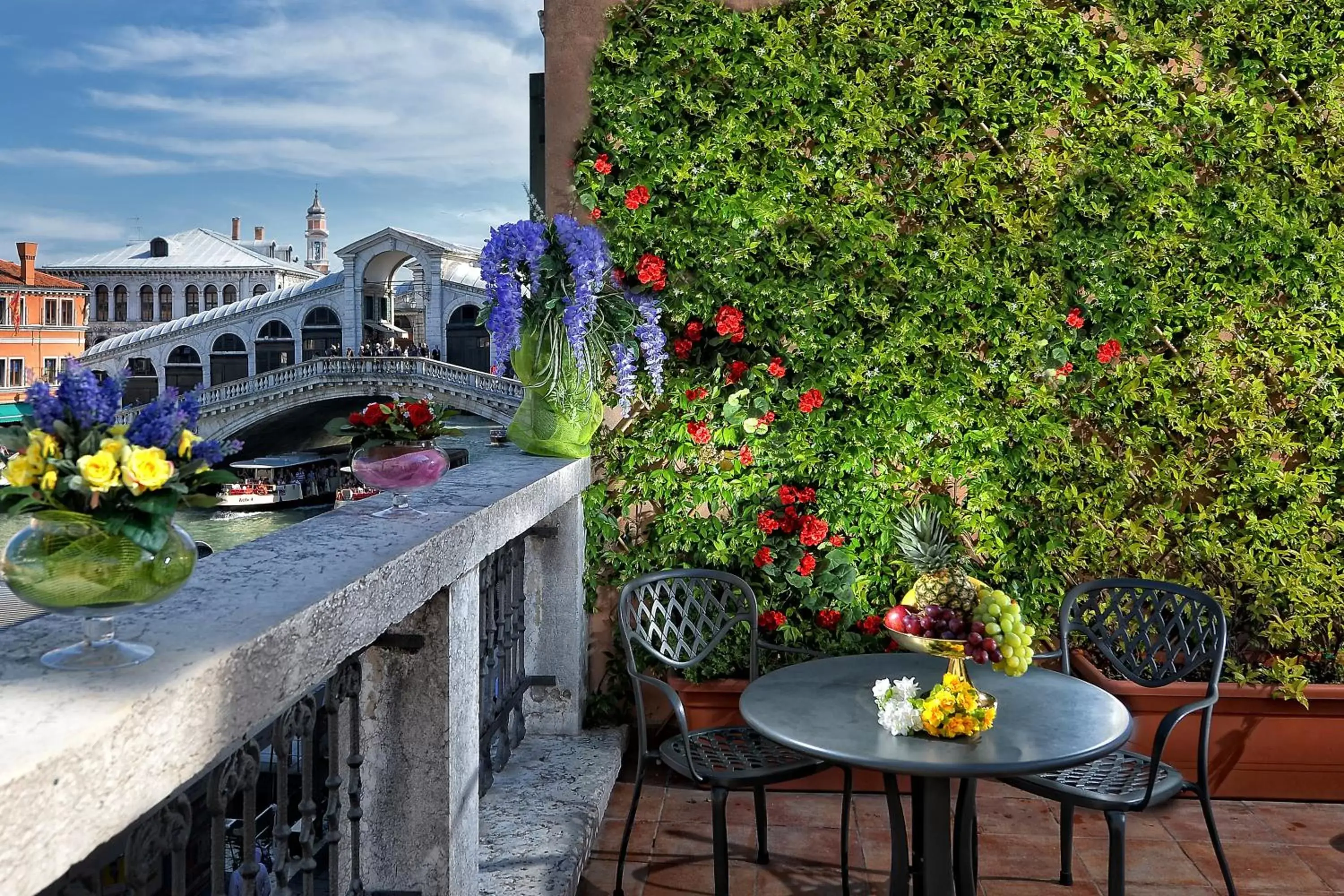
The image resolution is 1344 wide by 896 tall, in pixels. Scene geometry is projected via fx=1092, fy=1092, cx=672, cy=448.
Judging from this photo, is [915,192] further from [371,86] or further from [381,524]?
[371,86]

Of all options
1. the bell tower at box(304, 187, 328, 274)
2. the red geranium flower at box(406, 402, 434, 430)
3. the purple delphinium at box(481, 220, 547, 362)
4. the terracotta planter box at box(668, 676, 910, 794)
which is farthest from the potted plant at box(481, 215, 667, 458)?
the bell tower at box(304, 187, 328, 274)

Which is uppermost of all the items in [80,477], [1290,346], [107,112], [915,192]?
[107,112]

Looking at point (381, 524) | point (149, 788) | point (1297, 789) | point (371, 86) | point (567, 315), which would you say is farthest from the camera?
point (371, 86)

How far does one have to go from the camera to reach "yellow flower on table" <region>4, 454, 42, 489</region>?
1.09 m

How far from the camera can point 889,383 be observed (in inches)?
145

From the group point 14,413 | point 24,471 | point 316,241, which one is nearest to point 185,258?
point 316,241

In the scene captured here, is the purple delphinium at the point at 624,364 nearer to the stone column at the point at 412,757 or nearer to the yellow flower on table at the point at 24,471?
the stone column at the point at 412,757

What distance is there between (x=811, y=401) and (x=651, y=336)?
0.67 m

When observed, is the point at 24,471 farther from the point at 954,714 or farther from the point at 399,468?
the point at 954,714

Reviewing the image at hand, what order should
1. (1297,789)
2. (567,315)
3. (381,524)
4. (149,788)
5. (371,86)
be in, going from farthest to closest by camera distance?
(371,86) → (1297,789) → (567,315) → (381,524) → (149,788)

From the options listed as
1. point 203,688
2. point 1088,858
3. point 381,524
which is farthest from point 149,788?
point 1088,858

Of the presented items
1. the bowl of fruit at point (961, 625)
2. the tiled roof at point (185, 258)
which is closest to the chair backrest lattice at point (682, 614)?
the bowl of fruit at point (961, 625)

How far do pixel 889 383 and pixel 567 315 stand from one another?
1.23m

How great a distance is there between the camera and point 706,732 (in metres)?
2.82
